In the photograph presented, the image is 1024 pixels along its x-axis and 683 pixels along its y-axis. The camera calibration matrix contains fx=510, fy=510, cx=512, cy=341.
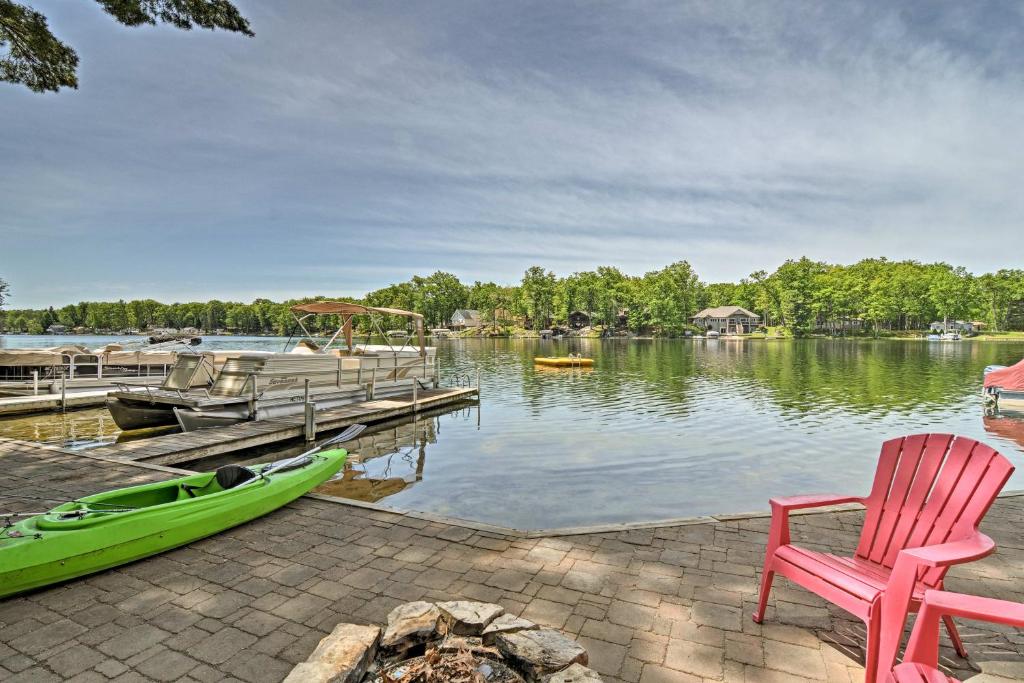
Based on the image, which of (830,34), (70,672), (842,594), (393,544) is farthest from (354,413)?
(830,34)

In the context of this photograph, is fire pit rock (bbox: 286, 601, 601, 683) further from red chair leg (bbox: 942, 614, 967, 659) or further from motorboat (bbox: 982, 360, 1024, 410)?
motorboat (bbox: 982, 360, 1024, 410)

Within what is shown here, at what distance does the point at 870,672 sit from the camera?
8.54 ft

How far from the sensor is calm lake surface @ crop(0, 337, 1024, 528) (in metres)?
9.29

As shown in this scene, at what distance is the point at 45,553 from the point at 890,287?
366 ft

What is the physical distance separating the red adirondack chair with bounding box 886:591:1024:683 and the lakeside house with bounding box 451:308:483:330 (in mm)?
113085

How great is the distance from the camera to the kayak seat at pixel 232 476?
223 inches

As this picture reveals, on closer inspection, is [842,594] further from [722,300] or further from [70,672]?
[722,300]

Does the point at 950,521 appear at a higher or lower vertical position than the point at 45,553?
higher

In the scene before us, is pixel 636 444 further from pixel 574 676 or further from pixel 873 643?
pixel 574 676

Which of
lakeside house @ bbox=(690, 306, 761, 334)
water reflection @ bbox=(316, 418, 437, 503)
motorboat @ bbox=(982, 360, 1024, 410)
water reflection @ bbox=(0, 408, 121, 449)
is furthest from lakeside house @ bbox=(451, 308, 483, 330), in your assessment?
motorboat @ bbox=(982, 360, 1024, 410)

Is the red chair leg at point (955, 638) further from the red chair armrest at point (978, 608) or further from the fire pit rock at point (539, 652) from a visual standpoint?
the fire pit rock at point (539, 652)

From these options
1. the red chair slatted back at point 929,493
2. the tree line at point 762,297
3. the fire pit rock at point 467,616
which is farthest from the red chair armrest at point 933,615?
the tree line at point 762,297

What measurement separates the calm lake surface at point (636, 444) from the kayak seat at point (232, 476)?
360 cm

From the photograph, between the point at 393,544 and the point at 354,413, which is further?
the point at 354,413
